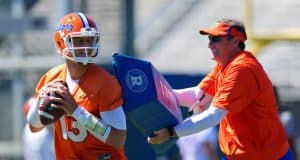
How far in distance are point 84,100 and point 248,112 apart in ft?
3.65

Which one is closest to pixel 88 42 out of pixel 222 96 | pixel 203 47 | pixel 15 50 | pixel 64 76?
pixel 64 76

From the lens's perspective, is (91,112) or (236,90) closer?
(91,112)

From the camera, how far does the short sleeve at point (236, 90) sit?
674cm

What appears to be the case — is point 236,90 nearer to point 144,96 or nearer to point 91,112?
point 144,96

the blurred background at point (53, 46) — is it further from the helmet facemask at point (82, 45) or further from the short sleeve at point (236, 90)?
the helmet facemask at point (82, 45)

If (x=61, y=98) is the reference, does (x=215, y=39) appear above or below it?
above

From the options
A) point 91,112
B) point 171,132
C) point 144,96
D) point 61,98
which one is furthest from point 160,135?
point 61,98

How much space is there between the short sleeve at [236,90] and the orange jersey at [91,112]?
2.27 ft

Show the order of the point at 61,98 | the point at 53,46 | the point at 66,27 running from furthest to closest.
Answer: the point at 53,46, the point at 66,27, the point at 61,98

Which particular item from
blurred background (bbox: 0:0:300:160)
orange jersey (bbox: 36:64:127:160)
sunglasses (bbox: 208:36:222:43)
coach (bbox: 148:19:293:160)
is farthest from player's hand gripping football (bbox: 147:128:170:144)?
blurred background (bbox: 0:0:300:160)

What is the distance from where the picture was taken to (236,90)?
22.1ft

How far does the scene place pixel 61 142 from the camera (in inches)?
259

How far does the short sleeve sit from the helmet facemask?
87 centimetres

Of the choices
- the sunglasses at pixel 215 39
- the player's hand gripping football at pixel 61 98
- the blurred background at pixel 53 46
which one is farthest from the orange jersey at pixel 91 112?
the blurred background at pixel 53 46
